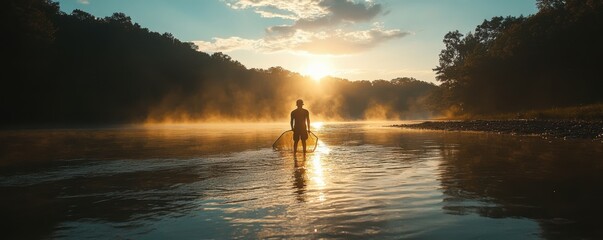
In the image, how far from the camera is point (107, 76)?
12450cm

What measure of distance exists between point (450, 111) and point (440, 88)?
1238 cm

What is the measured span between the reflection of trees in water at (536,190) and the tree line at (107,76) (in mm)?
54052

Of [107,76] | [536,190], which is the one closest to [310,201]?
[536,190]

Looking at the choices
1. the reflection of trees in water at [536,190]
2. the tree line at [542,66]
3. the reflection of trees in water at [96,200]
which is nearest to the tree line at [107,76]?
the reflection of trees in water at [96,200]

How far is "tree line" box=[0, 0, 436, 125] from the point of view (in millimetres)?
60438

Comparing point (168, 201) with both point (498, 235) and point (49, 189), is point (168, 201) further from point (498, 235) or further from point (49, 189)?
point (498, 235)

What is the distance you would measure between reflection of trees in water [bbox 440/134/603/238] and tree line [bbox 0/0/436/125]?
177 feet

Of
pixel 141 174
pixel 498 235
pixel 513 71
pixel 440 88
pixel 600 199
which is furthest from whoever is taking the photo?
pixel 440 88

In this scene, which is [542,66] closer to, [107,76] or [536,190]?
[536,190]

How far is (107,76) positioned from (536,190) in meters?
130

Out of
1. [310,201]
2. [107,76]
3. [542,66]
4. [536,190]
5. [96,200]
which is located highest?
[107,76]

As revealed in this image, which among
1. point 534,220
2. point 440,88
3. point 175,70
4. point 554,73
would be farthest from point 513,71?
point 175,70

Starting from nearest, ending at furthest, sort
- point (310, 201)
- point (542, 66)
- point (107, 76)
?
point (310, 201), point (542, 66), point (107, 76)

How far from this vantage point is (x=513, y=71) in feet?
233
